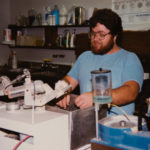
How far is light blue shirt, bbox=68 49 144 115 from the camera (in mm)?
2025

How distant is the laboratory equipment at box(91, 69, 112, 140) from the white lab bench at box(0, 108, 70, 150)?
0.20 metres

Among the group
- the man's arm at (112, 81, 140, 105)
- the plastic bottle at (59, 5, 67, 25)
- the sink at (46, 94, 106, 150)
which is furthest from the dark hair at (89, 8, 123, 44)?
the plastic bottle at (59, 5, 67, 25)

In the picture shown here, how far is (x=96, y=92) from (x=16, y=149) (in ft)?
1.69

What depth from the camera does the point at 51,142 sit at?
1.35 m

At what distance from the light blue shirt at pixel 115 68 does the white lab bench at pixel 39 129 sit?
2.18 feet

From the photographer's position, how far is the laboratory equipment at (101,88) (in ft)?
4.32

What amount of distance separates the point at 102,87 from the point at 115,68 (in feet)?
2.23

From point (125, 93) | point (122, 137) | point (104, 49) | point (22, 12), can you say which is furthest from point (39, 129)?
point (22, 12)

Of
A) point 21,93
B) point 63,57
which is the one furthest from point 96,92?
point 63,57

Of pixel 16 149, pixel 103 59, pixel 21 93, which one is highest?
pixel 103 59

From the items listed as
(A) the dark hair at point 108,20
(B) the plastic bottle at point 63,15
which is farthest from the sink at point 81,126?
(B) the plastic bottle at point 63,15

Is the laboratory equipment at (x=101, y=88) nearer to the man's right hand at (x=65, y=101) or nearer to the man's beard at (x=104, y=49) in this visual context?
the man's right hand at (x=65, y=101)

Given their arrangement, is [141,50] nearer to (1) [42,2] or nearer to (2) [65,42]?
(2) [65,42]

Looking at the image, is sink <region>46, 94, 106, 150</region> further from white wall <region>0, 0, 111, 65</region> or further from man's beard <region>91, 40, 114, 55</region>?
white wall <region>0, 0, 111, 65</region>
